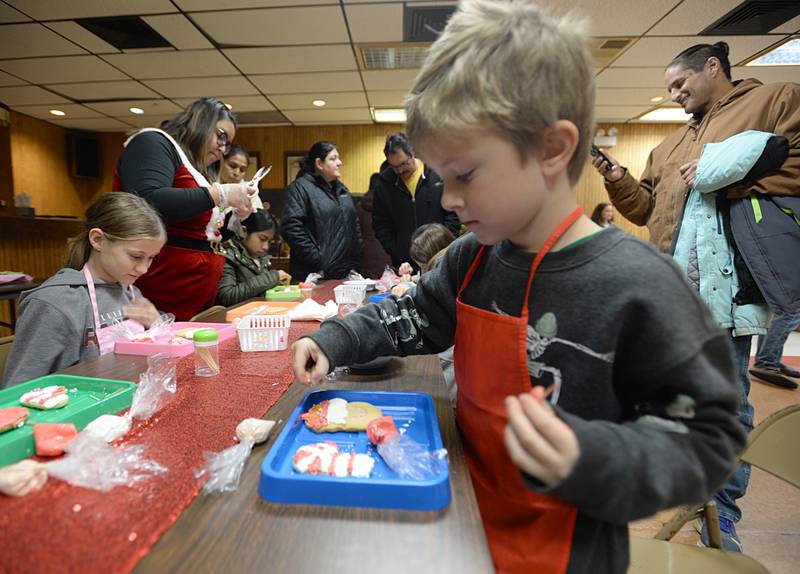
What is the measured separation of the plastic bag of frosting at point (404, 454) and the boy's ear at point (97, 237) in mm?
1505

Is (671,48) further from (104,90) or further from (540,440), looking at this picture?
(104,90)

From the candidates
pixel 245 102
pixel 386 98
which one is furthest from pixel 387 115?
pixel 245 102

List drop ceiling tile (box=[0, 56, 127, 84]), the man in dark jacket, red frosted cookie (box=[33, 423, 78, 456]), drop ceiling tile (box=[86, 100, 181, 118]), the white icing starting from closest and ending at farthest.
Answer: red frosted cookie (box=[33, 423, 78, 456]) → the white icing → the man in dark jacket → drop ceiling tile (box=[0, 56, 127, 84]) → drop ceiling tile (box=[86, 100, 181, 118])

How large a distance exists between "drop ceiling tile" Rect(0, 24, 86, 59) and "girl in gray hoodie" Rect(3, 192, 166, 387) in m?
4.06

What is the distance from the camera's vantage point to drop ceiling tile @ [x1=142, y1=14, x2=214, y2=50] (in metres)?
4.07

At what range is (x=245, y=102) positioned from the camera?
6.55 meters

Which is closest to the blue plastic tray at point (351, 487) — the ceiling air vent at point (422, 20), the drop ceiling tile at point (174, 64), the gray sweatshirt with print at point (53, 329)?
the gray sweatshirt with print at point (53, 329)

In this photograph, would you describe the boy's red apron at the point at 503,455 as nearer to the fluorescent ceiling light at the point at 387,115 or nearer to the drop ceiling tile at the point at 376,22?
the drop ceiling tile at the point at 376,22

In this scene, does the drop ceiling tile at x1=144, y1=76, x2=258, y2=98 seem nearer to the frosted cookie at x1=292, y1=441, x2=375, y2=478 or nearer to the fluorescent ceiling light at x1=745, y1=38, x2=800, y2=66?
the frosted cookie at x1=292, y1=441, x2=375, y2=478


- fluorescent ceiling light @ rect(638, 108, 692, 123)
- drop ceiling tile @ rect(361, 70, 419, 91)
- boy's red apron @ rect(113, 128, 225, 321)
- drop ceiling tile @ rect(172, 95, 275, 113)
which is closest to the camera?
boy's red apron @ rect(113, 128, 225, 321)

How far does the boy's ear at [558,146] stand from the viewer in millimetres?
702

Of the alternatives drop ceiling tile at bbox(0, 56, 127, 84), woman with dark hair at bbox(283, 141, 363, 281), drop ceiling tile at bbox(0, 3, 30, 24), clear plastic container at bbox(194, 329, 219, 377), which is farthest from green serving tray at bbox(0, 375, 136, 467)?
drop ceiling tile at bbox(0, 56, 127, 84)

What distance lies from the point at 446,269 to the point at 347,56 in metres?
4.70

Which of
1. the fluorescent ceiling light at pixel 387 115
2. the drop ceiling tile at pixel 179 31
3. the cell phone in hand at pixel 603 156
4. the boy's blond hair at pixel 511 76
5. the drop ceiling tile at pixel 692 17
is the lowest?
the boy's blond hair at pixel 511 76
